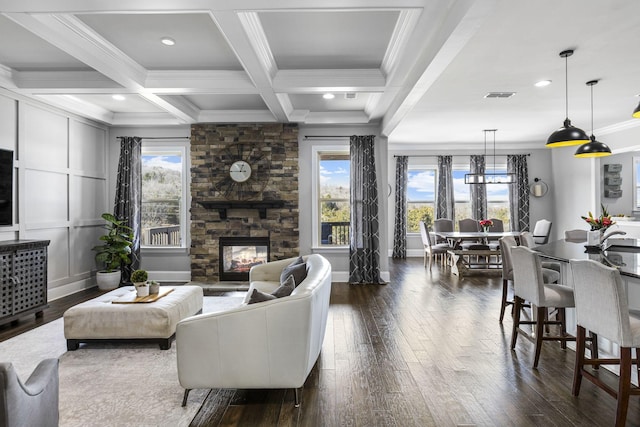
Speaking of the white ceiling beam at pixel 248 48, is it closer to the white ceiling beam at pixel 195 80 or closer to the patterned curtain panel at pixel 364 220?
the white ceiling beam at pixel 195 80

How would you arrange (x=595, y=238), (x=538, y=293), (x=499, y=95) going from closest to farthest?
(x=538, y=293), (x=595, y=238), (x=499, y=95)

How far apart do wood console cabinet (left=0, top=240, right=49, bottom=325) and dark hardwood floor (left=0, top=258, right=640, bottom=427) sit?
185 millimetres

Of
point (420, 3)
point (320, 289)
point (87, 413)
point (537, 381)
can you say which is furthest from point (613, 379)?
point (87, 413)

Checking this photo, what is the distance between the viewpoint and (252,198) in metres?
6.41

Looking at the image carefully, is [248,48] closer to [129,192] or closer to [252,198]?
[252,198]

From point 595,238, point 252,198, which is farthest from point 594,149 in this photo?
point 252,198

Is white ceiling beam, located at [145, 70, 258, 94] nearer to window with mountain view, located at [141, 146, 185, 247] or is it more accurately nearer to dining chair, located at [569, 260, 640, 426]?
window with mountain view, located at [141, 146, 185, 247]

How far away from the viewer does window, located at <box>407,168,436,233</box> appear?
9.82 meters

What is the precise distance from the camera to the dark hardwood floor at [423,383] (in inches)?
92.2

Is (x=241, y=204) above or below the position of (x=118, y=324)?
above

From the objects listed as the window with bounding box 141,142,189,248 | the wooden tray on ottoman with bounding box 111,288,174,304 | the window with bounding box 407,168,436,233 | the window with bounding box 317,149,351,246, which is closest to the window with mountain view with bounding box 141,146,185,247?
the window with bounding box 141,142,189,248

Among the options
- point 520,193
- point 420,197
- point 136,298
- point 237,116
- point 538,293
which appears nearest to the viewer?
point 538,293

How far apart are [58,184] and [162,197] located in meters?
1.62

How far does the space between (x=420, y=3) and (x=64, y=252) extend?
5.82 m
